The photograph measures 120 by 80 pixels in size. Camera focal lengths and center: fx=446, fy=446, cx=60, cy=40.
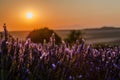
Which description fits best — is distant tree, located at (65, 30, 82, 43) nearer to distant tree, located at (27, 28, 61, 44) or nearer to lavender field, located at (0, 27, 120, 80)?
distant tree, located at (27, 28, 61, 44)

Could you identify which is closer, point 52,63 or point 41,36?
point 52,63

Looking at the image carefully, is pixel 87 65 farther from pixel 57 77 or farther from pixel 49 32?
pixel 49 32

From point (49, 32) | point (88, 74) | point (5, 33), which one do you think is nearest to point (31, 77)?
point (5, 33)

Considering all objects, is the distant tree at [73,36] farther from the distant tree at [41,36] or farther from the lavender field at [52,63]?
the lavender field at [52,63]

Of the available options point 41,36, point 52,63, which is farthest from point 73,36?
point 52,63

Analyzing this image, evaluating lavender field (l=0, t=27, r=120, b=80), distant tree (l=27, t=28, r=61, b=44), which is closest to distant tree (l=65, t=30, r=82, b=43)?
distant tree (l=27, t=28, r=61, b=44)

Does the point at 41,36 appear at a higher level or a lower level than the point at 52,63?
lower

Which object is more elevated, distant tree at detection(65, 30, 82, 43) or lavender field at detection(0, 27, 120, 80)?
lavender field at detection(0, 27, 120, 80)

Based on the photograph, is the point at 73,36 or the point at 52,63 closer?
the point at 52,63

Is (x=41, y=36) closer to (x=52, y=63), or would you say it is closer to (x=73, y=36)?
(x=73, y=36)

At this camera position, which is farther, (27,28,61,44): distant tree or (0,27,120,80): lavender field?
(27,28,61,44): distant tree

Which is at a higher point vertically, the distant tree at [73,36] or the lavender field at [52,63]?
the lavender field at [52,63]

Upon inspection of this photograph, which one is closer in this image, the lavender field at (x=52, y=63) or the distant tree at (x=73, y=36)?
the lavender field at (x=52, y=63)

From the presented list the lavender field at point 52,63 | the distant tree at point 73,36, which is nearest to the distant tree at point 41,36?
the distant tree at point 73,36
